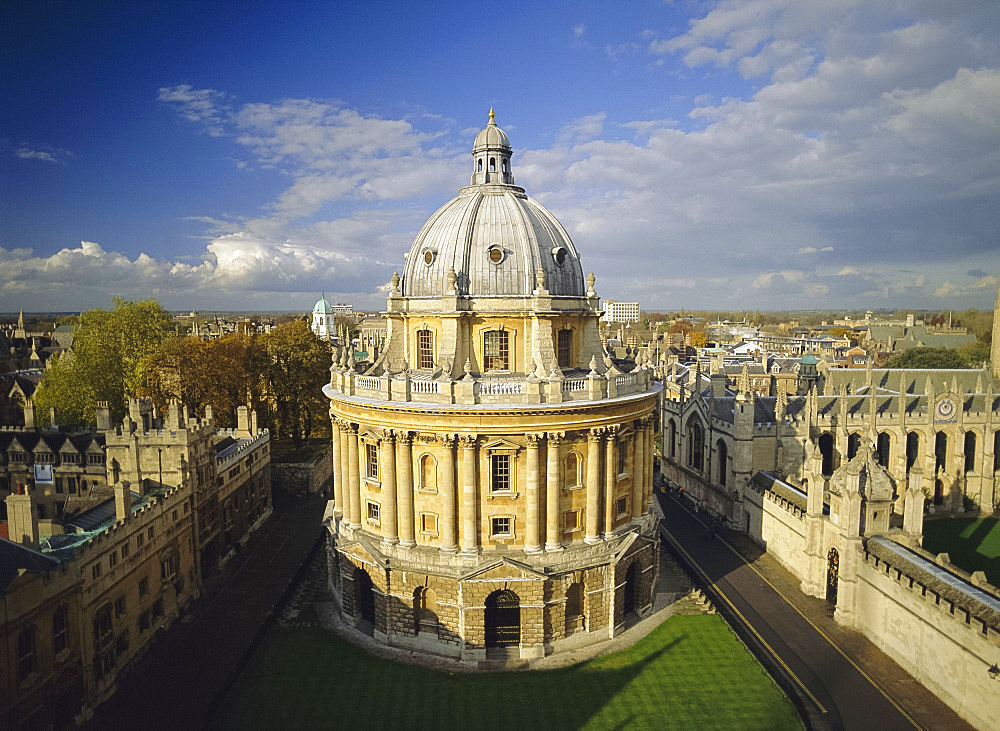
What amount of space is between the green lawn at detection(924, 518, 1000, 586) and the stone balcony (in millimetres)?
27695

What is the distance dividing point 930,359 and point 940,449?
4764cm

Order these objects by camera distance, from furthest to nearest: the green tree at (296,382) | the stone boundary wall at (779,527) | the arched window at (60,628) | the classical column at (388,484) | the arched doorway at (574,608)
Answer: the green tree at (296,382) < the stone boundary wall at (779,527) < the arched doorway at (574,608) < the classical column at (388,484) < the arched window at (60,628)

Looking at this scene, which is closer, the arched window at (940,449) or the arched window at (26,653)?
the arched window at (26,653)

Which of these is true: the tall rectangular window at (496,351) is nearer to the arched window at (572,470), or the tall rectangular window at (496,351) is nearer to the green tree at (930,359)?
the arched window at (572,470)

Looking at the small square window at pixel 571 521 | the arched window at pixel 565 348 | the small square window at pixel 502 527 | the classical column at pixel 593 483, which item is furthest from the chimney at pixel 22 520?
the arched window at pixel 565 348

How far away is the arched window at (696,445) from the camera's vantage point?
55.4 metres

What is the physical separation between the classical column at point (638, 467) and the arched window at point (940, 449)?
36.1 m

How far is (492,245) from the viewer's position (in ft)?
112

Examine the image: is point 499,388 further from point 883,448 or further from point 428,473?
point 883,448

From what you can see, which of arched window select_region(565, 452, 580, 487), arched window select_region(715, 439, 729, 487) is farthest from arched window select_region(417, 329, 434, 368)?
arched window select_region(715, 439, 729, 487)

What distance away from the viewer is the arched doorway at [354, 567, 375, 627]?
33.8 meters

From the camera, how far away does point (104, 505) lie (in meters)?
33.1

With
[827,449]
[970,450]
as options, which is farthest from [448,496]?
[970,450]

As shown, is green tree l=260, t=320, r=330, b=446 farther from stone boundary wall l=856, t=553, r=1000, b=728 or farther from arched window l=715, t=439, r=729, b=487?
stone boundary wall l=856, t=553, r=1000, b=728
